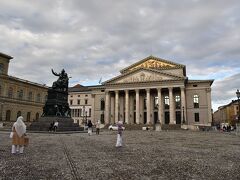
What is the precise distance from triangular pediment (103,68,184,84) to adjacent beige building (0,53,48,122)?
72.8 ft

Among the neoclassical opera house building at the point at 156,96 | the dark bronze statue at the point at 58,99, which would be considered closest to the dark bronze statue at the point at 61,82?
the dark bronze statue at the point at 58,99

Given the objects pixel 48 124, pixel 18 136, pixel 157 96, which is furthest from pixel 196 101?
pixel 18 136

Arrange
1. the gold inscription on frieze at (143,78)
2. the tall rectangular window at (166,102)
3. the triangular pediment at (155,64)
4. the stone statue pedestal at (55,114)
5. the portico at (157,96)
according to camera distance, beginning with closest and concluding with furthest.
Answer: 1. the stone statue pedestal at (55,114)
2. the portico at (157,96)
3. the gold inscription on frieze at (143,78)
4. the tall rectangular window at (166,102)
5. the triangular pediment at (155,64)

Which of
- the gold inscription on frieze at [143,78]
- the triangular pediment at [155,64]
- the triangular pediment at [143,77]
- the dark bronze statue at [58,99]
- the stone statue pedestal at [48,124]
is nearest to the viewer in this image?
the stone statue pedestal at [48,124]

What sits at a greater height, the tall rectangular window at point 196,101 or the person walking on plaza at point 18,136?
the tall rectangular window at point 196,101

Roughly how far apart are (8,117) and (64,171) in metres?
59.3

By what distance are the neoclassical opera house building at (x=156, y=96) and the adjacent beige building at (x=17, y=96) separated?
20.7m

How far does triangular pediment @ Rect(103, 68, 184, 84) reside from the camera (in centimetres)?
6321

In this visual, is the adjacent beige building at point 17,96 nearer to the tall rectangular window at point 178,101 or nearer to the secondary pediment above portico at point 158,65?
the secondary pediment above portico at point 158,65

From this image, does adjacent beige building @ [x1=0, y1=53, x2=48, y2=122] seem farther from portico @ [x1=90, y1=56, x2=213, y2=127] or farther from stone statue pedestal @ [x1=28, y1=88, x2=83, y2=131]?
stone statue pedestal @ [x1=28, y1=88, x2=83, y2=131]

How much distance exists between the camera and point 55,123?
90.2 ft

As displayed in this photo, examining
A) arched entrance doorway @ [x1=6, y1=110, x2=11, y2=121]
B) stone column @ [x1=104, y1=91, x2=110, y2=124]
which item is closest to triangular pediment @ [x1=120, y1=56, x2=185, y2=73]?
stone column @ [x1=104, y1=91, x2=110, y2=124]

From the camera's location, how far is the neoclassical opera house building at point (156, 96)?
2467 inches

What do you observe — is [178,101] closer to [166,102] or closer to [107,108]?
[166,102]
